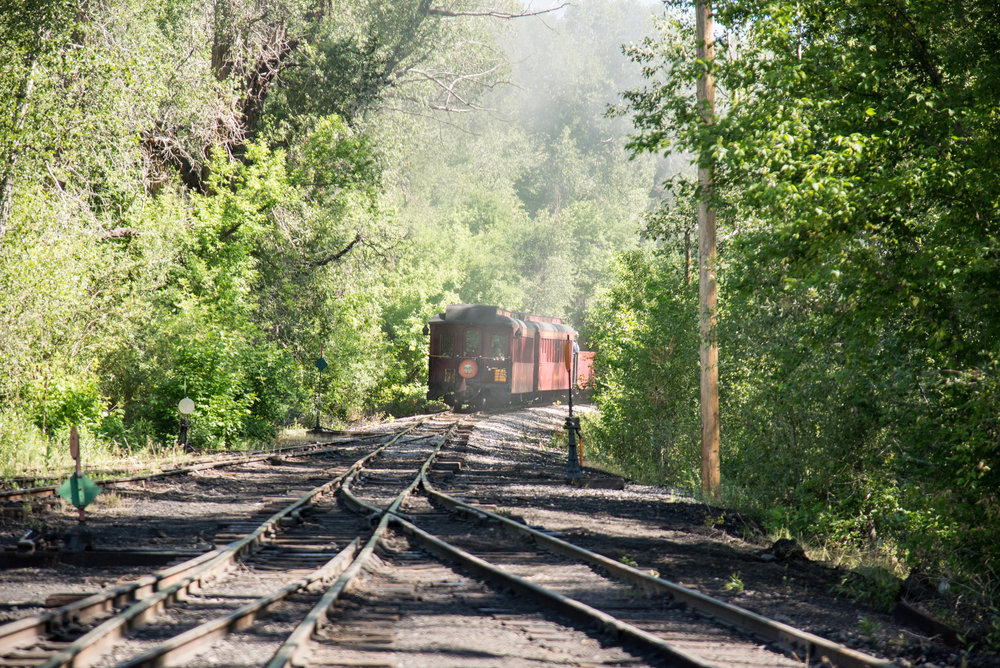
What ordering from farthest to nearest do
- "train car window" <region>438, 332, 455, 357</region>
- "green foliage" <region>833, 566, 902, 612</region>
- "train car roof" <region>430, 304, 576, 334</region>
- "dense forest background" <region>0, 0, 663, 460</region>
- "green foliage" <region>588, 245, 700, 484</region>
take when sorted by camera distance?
"train car window" <region>438, 332, 455, 357</region> < "train car roof" <region>430, 304, 576, 334</region> < "green foliage" <region>588, 245, 700, 484</region> < "dense forest background" <region>0, 0, 663, 460</region> < "green foliage" <region>833, 566, 902, 612</region>

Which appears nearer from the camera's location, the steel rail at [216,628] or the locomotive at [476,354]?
the steel rail at [216,628]

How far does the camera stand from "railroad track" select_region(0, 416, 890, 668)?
4.83 m

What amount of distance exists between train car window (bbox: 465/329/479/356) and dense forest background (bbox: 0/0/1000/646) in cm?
410

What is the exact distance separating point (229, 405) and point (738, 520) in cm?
1294

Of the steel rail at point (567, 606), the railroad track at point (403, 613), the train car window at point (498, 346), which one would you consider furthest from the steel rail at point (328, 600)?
the train car window at point (498, 346)

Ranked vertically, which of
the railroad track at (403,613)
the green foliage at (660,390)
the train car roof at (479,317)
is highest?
the train car roof at (479,317)

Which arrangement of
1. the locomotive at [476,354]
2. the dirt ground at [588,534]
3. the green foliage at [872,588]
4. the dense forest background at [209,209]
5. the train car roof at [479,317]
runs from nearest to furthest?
1. the dirt ground at [588,534]
2. the green foliage at [872,588]
3. the dense forest background at [209,209]
4. the train car roof at [479,317]
5. the locomotive at [476,354]

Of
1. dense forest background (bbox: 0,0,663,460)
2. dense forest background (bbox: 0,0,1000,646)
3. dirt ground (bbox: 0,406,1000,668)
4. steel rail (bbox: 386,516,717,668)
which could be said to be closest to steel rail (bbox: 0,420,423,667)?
dirt ground (bbox: 0,406,1000,668)

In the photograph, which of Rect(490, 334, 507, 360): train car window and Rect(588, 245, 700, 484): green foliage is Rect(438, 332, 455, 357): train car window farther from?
Rect(588, 245, 700, 484): green foliage

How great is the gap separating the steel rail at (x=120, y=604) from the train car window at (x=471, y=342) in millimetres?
23212

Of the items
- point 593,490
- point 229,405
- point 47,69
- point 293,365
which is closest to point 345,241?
point 293,365

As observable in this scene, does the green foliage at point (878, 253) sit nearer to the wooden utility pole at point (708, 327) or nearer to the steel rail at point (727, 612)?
the wooden utility pole at point (708, 327)

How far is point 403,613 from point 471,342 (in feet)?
83.7

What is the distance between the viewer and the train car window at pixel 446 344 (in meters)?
31.8
